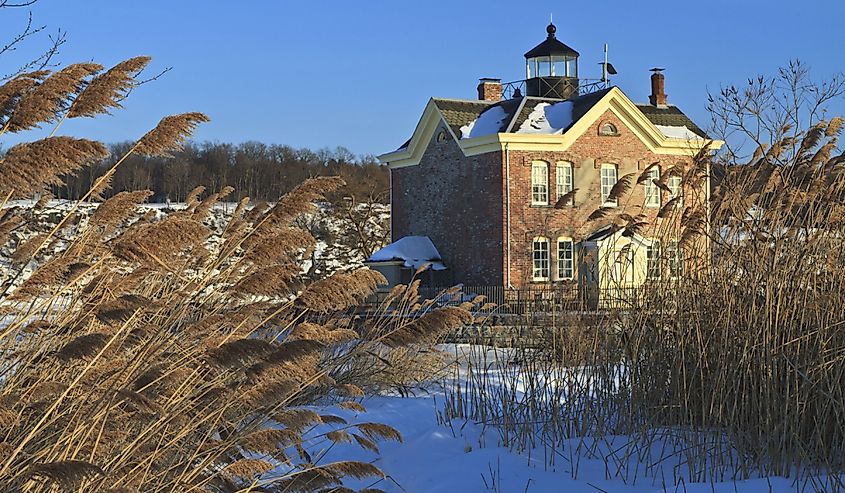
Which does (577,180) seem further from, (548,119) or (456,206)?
(456,206)

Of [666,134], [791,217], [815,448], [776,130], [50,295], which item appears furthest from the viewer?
[666,134]

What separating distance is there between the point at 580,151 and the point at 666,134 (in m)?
3.48

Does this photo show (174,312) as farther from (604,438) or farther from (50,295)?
(604,438)

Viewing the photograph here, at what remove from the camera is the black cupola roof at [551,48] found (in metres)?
29.8

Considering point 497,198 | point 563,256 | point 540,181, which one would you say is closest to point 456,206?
point 497,198

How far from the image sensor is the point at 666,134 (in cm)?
2973

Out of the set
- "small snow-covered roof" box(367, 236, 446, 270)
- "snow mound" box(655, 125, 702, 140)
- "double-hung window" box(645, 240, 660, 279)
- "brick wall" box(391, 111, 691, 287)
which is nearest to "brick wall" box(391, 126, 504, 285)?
"brick wall" box(391, 111, 691, 287)

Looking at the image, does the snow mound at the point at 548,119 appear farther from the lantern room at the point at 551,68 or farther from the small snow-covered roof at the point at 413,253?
the small snow-covered roof at the point at 413,253

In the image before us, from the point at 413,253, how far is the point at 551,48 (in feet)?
24.8

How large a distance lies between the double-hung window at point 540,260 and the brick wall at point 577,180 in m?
0.17

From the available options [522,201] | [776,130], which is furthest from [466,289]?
[776,130]

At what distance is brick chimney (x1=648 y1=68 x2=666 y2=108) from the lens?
31.5 m

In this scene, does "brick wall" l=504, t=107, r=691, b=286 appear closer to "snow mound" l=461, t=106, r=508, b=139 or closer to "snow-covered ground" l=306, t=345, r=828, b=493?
"snow mound" l=461, t=106, r=508, b=139

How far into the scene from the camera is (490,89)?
3120cm
